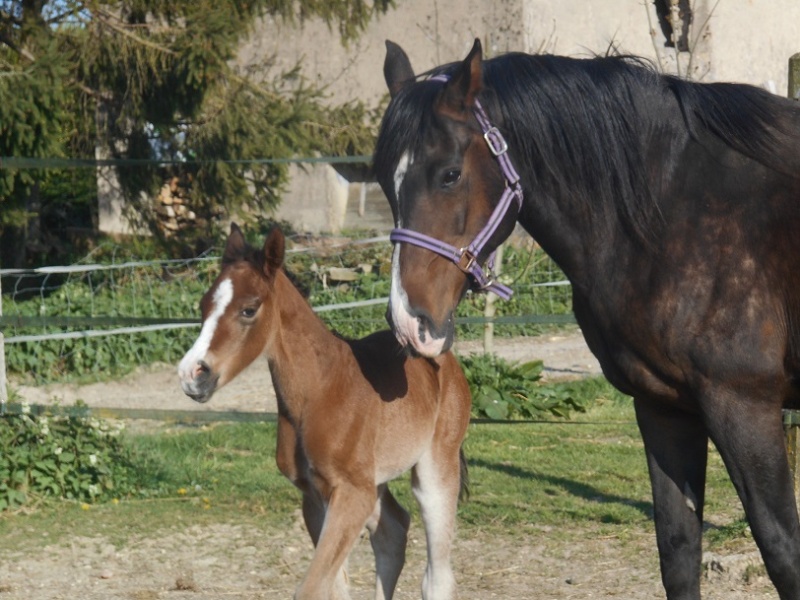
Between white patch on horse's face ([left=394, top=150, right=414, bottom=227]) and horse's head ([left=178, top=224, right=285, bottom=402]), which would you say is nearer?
white patch on horse's face ([left=394, top=150, right=414, bottom=227])

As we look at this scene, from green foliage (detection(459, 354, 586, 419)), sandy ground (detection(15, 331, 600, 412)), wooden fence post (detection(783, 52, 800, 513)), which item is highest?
wooden fence post (detection(783, 52, 800, 513))

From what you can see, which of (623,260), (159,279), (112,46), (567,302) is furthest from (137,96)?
(623,260)

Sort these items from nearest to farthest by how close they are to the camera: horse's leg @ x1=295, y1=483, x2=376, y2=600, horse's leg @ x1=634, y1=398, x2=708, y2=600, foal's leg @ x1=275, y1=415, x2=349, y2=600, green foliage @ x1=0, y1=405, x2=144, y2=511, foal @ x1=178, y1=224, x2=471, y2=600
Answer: horse's leg @ x1=634, y1=398, x2=708, y2=600 < horse's leg @ x1=295, y1=483, x2=376, y2=600 < foal @ x1=178, y1=224, x2=471, y2=600 < foal's leg @ x1=275, y1=415, x2=349, y2=600 < green foliage @ x1=0, y1=405, x2=144, y2=511

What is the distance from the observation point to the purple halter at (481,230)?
9.64 feet

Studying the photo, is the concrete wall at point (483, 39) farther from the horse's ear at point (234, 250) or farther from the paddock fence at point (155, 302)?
the horse's ear at point (234, 250)

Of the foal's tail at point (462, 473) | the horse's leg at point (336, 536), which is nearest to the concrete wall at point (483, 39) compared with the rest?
the foal's tail at point (462, 473)

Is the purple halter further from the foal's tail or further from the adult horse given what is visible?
the foal's tail

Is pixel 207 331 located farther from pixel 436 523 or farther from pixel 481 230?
pixel 481 230

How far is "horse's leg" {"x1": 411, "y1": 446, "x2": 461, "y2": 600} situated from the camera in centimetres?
441

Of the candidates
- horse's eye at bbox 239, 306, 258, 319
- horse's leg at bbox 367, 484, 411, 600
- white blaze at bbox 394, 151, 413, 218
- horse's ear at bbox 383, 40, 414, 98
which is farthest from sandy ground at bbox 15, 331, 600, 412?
white blaze at bbox 394, 151, 413, 218

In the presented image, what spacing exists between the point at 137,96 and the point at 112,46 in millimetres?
544

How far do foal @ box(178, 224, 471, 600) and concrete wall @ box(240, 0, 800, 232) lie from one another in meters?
9.88

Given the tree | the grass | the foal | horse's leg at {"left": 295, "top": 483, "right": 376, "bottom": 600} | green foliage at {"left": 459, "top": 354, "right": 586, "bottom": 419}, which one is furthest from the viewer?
the tree

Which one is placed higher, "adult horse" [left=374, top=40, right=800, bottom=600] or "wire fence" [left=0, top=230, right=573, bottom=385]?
"adult horse" [left=374, top=40, right=800, bottom=600]
